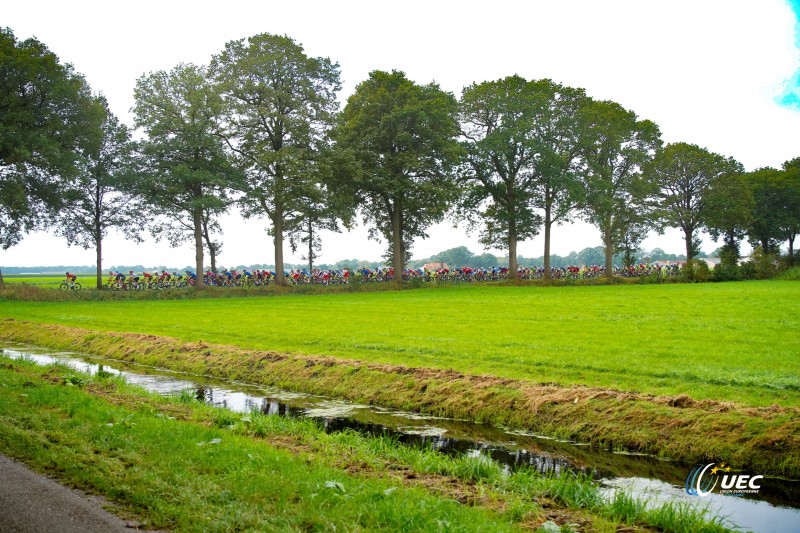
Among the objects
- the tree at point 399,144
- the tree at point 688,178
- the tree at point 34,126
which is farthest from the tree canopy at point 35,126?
the tree at point 688,178

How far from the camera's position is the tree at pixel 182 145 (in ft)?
149

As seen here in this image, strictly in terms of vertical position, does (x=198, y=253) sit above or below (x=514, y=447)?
above

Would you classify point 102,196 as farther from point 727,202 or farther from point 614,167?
point 727,202

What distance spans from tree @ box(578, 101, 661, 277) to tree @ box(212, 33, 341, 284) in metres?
29.0

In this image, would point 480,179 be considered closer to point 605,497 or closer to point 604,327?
point 604,327

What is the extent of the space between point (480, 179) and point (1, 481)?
182 ft

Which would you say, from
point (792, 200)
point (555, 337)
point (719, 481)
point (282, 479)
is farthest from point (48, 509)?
point (792, 200)

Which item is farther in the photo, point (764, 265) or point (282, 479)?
point (764, 265)

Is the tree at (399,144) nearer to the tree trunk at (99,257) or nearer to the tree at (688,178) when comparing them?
the tree trunk at (99,257)

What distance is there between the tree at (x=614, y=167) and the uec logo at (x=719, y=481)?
54.1 m

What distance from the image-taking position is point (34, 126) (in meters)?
40.6

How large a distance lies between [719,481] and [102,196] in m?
55.1

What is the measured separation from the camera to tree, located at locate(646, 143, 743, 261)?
73.5 meters

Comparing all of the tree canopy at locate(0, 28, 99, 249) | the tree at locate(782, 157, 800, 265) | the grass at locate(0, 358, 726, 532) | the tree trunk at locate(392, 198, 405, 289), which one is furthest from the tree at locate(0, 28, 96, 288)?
the tree at locate(782, 157, 800, 265)
